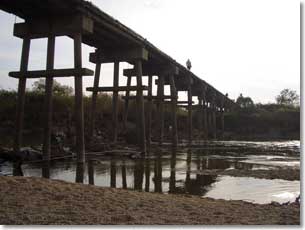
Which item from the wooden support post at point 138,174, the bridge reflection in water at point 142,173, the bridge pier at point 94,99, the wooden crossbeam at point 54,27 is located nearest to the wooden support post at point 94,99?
the bridge pier at point 94,99

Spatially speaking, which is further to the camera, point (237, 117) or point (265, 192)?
point (237, 117)

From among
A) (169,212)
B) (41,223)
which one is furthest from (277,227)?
(41,223)

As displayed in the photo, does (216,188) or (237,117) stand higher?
(237,117)

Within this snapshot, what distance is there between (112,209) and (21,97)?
9.71 metres

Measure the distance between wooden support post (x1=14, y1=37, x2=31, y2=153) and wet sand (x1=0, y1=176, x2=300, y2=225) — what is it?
6.67m

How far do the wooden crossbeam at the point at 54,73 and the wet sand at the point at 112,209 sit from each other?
6277 millimetres

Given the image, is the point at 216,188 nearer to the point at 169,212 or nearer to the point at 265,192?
the point at 265,192

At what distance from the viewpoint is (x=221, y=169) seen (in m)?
13.5

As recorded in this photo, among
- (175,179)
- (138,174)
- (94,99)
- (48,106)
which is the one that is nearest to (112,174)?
(138,174)

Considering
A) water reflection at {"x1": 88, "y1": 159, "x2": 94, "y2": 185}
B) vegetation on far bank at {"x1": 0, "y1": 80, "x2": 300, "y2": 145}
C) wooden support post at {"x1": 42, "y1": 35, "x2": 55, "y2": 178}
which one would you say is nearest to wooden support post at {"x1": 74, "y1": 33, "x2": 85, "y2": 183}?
water reflection at {"x1": 88, "y1": 159, "x2": 94, "y2": 185}

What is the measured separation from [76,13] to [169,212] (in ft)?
32.4

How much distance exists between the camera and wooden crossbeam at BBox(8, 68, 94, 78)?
13.4m

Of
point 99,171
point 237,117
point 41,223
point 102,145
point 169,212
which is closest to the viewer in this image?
point 41,223

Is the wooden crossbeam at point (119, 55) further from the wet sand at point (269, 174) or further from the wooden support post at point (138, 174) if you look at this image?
the wet sand at point (269, 174)
